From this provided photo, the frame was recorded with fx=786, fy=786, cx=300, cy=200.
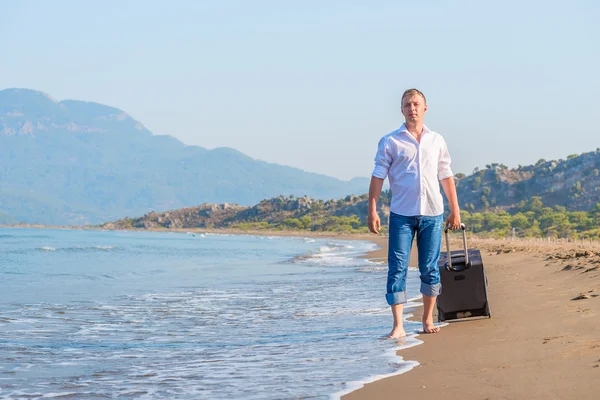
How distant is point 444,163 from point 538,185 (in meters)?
117

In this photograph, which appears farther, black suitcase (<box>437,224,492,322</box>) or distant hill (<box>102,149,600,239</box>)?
distant hill (<box>102,149,600,239</box>)

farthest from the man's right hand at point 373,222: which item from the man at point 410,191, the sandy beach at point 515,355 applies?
the sandy beach at point 515,355

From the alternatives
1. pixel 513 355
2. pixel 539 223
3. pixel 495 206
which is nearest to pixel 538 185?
pixel 495 206

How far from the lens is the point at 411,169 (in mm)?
6625

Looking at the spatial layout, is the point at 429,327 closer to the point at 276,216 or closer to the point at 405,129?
the point at 405,129

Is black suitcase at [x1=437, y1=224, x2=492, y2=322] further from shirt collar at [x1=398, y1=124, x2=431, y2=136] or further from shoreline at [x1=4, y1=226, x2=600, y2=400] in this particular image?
shirt collar at [x1=398, y1=124, x2=431, y2=136]

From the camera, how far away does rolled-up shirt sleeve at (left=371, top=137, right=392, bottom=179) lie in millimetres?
6660

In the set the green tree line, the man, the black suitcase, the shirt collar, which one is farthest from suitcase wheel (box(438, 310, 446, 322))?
the green tree line

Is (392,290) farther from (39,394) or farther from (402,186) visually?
(39,394)

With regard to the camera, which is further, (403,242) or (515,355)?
(403,242)

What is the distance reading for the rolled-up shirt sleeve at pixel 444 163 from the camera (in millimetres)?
6793

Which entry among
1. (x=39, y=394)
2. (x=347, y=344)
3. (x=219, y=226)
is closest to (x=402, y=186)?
(x=347, y=344)

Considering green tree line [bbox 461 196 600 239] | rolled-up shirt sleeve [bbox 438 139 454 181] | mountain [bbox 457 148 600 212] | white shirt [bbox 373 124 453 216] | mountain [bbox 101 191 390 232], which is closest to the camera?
white shirt [bbox 373 124 453 216]

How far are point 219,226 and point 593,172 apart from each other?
3049 inches
